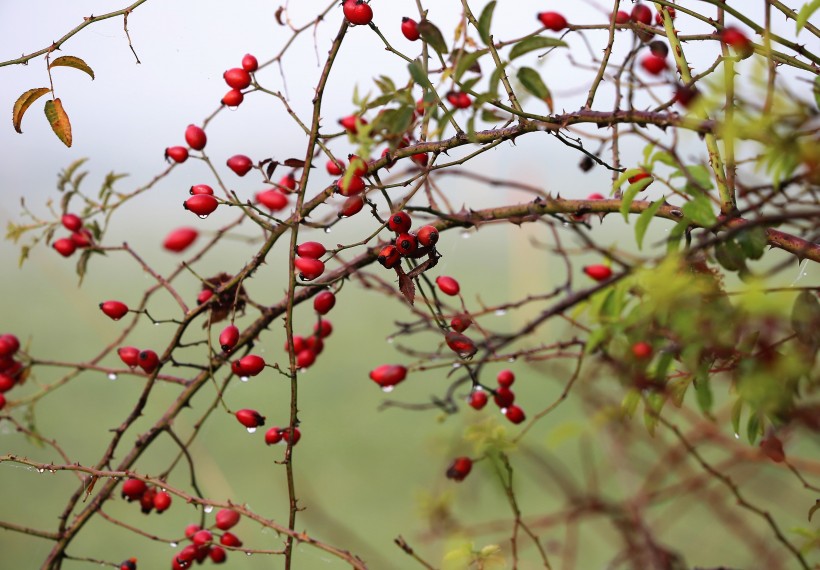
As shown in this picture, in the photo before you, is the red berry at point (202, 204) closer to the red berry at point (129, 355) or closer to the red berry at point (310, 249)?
the red berry at point (310, 249)

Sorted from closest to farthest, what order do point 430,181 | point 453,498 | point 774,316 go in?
point 774,316 → point 430,181 → point 453,498

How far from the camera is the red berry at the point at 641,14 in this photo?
2.40 ft

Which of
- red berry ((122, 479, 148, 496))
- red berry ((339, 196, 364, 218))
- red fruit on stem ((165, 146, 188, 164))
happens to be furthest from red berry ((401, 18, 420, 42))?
red berry ((122, 479, 148, 496))

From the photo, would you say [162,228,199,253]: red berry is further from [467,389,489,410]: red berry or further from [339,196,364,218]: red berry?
[467,389,489,410]: red berry

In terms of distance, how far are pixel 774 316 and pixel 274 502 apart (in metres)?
1.36

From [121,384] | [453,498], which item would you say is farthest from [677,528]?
[121,384]

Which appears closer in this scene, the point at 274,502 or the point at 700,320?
the point at 700,320

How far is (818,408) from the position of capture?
34 cm

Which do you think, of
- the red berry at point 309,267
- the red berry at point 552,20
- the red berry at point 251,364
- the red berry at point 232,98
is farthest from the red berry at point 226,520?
the red berry at point 552,20

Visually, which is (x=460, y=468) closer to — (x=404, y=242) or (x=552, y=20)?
(x=404, y=242)

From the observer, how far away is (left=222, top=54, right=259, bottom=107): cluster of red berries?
681mm

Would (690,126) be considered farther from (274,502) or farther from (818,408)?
(274,502)

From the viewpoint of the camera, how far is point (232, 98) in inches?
27.2

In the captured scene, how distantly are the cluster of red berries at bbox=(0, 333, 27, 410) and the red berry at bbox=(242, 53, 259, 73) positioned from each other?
0.36m
